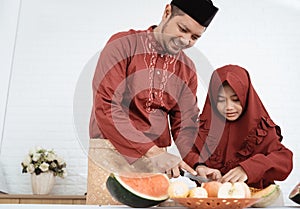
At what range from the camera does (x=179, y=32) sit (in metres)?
1.34

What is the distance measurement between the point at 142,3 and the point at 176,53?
1620 millimetres

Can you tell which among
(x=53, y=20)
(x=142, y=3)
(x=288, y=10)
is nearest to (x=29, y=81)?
(x=53, y=20)

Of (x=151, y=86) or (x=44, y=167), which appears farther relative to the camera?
(x=44, y=167)

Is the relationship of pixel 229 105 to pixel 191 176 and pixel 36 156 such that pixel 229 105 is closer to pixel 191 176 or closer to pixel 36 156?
pixel 191 176

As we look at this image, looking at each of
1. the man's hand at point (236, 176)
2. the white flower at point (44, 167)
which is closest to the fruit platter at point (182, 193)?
the man's hand at point (236, 176)

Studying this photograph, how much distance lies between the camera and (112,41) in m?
1.37

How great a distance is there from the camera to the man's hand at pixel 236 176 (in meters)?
1.16

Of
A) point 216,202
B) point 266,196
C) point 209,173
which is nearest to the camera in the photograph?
point 216,202

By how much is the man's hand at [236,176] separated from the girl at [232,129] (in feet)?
0.32

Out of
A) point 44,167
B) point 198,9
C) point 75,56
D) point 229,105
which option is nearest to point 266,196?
point 229,105

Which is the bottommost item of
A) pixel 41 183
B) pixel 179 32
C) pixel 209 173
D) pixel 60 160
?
pixel 41 183

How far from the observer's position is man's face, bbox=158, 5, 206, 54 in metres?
1.33

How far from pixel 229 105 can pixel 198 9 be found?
10.9 inches

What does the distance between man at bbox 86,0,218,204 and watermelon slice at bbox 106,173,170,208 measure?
0.19m
